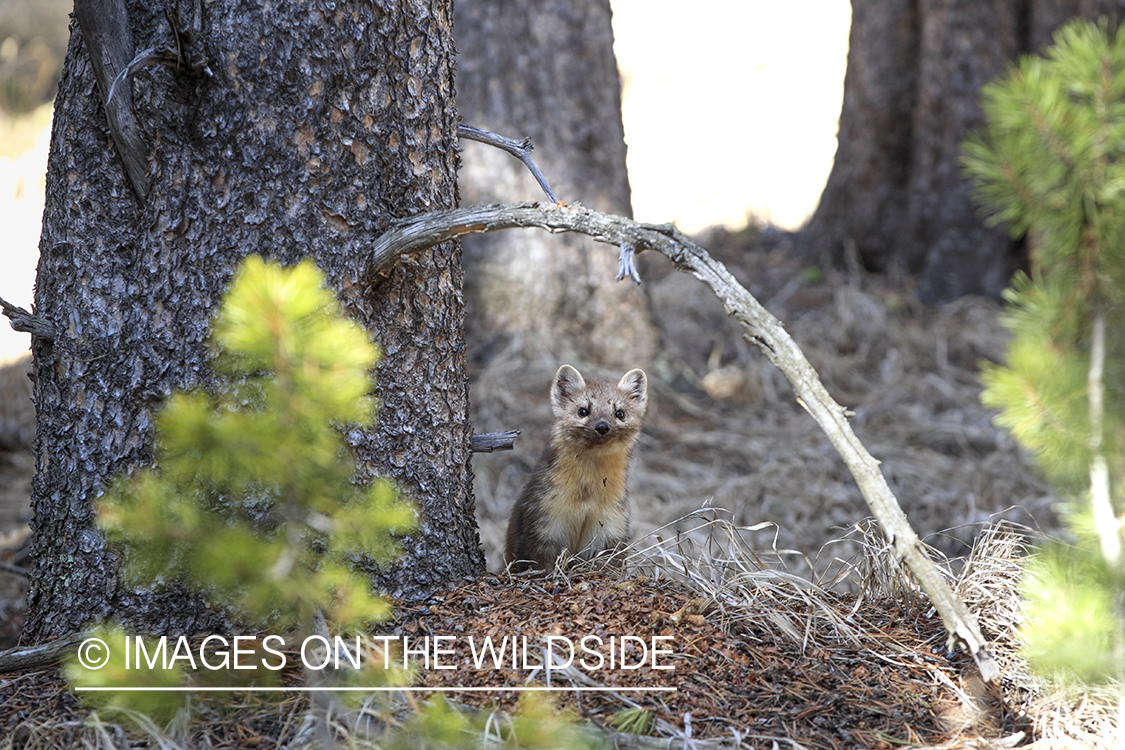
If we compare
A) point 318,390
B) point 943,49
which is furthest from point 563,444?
point 943,49

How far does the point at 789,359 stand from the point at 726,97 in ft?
59.0

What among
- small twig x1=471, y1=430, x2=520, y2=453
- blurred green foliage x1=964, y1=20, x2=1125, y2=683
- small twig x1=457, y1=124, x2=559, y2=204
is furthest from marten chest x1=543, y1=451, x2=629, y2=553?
blurred green foliage x1=964, y1=20, x2=1125, y2=683

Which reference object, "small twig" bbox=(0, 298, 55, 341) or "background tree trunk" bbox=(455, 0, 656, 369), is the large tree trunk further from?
"background tree trunk" bbox=(455, 0, 656, 369)

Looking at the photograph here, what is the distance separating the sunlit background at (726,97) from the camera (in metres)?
17.3

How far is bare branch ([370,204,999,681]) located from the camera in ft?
9.27

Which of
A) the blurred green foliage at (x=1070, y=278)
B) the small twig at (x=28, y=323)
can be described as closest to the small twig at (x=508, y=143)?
the small twig at (x=28, y=323)

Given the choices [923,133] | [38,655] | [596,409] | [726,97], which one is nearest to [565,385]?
[596,409]

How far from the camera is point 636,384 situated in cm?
643

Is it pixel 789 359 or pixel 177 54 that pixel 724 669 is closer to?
pixel 789 359

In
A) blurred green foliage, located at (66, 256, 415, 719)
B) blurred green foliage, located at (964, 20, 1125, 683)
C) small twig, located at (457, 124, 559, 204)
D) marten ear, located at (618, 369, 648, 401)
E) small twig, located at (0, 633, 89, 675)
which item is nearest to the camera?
blurred green foliage, located at (66, 256, 415, 719)

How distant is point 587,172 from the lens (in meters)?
8.72

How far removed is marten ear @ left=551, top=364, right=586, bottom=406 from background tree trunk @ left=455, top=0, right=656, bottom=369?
2.37 metres

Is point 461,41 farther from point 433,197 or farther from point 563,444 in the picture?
point 433,197

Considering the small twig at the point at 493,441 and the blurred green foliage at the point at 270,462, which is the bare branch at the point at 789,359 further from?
the small twig at the point at 493,441
